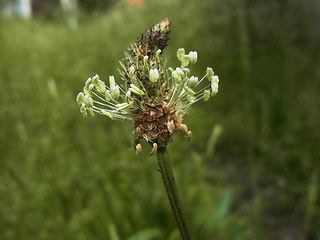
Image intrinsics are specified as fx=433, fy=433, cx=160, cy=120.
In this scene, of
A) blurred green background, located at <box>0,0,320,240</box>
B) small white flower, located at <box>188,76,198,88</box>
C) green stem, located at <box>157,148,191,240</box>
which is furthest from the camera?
blurred green background, located at <box>0,0,320,240</box>

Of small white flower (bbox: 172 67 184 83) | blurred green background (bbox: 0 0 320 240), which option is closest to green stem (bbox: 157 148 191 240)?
small white flower (bbox: 172 67 184 83)

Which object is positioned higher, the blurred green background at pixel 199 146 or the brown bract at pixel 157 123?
the blurred green background at pixel 199 146

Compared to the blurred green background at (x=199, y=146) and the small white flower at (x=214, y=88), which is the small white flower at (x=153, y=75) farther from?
the blurred green background at (x=199, y=146)

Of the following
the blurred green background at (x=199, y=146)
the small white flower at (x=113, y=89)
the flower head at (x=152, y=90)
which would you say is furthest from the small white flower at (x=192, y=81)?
the blurred green background at (x=199, y=146)

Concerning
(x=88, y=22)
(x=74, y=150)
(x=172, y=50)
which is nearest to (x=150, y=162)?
(x=74, y=150)

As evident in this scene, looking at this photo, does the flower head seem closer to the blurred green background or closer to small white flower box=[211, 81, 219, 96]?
small white flower box=[211, 81, 219, 96]

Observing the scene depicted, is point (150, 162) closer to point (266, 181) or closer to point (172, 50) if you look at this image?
point (266, 181)
